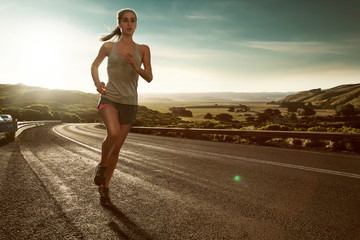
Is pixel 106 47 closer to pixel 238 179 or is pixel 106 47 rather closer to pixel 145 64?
pixel 145 64

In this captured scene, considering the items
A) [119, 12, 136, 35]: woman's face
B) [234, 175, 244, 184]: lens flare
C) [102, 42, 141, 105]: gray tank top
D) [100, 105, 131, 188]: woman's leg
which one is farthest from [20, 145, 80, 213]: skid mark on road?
[234, 175, 244, 184]: lens flare

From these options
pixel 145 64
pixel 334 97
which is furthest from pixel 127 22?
pixel 334 97

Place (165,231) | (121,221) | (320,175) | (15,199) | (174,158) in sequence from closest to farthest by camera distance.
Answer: (165,231)
(121,221)
(15,199)
(320,175)
(174,158)

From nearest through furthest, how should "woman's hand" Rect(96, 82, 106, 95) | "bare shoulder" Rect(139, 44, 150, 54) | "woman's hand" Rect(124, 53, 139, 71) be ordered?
1. "woman's hand" Rect(124, 53, 139, 71)
2. "woman's hand" Rect(96, 82, 106, 95)
3. "bare shoulder" Rect(139, 44, 150, 54)

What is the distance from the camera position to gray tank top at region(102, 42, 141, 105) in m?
3.22

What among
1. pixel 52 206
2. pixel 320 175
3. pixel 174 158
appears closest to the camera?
pixel 52 206

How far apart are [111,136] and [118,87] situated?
0.62m

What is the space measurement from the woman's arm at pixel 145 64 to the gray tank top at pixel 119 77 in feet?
0.37

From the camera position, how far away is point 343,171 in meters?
4.97

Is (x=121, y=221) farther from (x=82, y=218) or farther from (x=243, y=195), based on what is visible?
(x=243, y=195)

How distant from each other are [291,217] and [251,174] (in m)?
2.09

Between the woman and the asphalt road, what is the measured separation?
521 millimetres

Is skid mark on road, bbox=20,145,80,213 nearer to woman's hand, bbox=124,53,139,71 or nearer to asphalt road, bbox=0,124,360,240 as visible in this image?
asphalt road, bbox=0,124,360,240

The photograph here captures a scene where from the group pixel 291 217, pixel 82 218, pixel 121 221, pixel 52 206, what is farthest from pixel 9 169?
pixel 291 217
